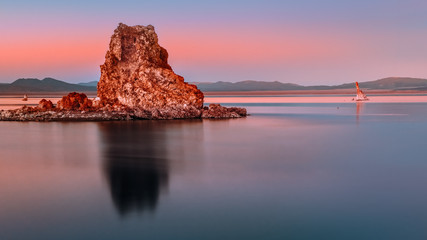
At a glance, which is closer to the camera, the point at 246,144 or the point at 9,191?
the point at 9,191

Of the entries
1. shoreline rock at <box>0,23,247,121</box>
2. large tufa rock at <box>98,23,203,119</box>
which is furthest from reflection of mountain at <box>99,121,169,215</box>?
large tufa rock at <box>98,23,203,119</box>

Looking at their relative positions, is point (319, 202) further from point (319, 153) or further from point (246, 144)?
point (246, 144)

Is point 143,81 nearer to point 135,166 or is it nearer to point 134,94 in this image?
point 134,94

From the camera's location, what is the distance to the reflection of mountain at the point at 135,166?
20.8ft

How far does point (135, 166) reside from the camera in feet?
29.6

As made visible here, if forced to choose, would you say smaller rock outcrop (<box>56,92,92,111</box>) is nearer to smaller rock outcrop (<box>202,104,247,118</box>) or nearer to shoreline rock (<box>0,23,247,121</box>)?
shoreline rock (<box>0,23,247,121</box>)

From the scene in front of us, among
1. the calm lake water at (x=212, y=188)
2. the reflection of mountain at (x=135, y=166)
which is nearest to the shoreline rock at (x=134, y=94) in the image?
the reflection of mountain at (x=135, y=166)

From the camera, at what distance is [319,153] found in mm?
10875

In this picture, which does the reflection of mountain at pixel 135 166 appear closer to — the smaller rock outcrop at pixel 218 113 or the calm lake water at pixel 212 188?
the calm lake water at pixel 212 188

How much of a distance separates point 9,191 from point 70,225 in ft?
7.80

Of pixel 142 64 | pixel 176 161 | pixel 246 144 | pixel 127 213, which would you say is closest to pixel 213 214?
pixel 127 213

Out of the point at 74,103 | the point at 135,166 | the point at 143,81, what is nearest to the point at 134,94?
the point at 143,81

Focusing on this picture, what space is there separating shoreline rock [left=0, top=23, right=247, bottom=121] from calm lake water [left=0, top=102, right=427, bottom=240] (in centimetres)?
749

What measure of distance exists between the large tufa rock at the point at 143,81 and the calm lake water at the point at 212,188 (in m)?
7.89
